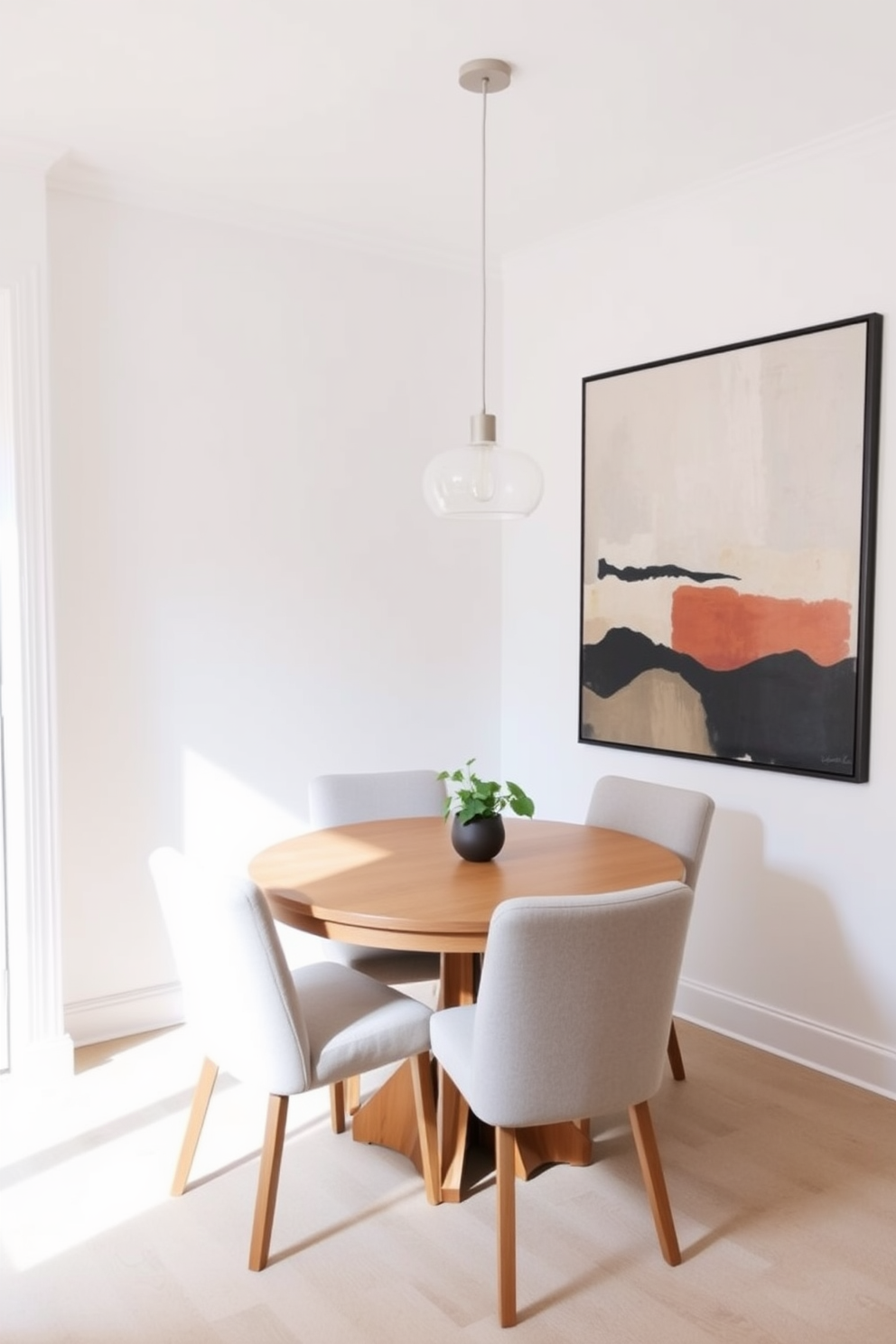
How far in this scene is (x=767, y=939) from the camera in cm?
350

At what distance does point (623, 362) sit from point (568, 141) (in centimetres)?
88

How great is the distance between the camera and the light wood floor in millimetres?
2172

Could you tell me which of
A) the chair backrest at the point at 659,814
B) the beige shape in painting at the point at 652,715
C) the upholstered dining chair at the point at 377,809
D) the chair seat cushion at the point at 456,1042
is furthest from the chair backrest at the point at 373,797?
the chair seat cushion at the point at 456,1042

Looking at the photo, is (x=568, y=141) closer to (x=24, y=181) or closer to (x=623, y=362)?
(x=623, y=362)

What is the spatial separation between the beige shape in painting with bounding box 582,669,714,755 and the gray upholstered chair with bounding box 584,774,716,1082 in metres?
0.42

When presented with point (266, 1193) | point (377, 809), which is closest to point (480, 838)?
point (377, 809)

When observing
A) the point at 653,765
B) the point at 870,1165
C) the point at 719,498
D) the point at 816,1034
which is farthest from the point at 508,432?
the point at 870,1165

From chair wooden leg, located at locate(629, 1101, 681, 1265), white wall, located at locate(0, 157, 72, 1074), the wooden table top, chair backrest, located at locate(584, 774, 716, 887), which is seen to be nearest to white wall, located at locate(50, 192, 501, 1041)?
white wall, located at locate(0, 157, 72, 1074)

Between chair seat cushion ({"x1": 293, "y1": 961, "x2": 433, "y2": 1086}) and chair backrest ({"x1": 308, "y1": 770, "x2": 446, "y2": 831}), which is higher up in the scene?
chair backrest ({"x1": 308, "y1": 770, "x2": 446, "y2": 831})

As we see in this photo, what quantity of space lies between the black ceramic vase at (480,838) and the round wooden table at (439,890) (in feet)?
0.10

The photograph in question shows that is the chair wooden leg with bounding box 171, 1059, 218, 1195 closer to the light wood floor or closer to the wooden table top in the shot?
the light wood floor

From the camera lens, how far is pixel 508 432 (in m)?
4.44

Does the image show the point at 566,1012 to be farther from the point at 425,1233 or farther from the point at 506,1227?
the point at 425,1233

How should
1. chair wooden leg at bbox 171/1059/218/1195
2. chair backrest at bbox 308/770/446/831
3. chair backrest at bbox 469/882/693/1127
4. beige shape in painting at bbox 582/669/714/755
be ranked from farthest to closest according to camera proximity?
beige shape in painting at bbox 582/669/714/755 < chair backrest at bbox 308/770/446/831 < chair wooden leg at bbox 171/1059/218/1195 < chair backrest at bbox 469/882/693/1127
